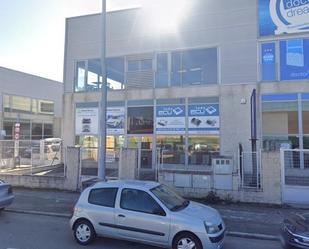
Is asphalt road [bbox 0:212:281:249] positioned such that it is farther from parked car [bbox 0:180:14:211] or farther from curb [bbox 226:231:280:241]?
parked car [bbox 0:180:14:211]

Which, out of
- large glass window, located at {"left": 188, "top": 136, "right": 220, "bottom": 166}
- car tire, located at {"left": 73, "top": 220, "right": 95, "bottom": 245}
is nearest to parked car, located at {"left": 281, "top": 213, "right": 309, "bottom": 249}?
→ car tire, located at {"left": 73, "top": 220, "right": 95, "bottom": 245}

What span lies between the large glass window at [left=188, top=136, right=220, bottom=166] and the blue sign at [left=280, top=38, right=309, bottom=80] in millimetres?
4750

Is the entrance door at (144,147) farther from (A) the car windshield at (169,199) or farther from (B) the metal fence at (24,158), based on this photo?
(A) the car windshield at (169,199)

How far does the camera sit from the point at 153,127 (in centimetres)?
1934

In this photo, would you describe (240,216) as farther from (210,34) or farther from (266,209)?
(210,34)

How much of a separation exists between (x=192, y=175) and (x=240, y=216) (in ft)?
Answer: 10.1

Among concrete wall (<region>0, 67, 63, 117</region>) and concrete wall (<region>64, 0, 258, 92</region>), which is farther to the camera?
concrete wall (<region>0, 67, 63, 117</region>)

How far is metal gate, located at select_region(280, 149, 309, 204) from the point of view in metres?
11.9

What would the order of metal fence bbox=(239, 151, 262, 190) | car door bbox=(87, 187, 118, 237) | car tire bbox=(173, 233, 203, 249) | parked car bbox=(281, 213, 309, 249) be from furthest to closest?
metal fence bbox=(239, 151, 262, 190)
car door bbox=(87, 187, 118, 237)
car tire bbox=(173, 233, 203, 249)
parked car bbox=(281, 213, 309, 249)

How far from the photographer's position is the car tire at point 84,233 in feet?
25.6

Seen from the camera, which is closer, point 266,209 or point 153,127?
point 266,209

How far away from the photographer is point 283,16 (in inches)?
686

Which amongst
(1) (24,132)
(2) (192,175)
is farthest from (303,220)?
(1) (24,132)

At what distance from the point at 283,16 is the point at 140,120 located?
923 centimetres
